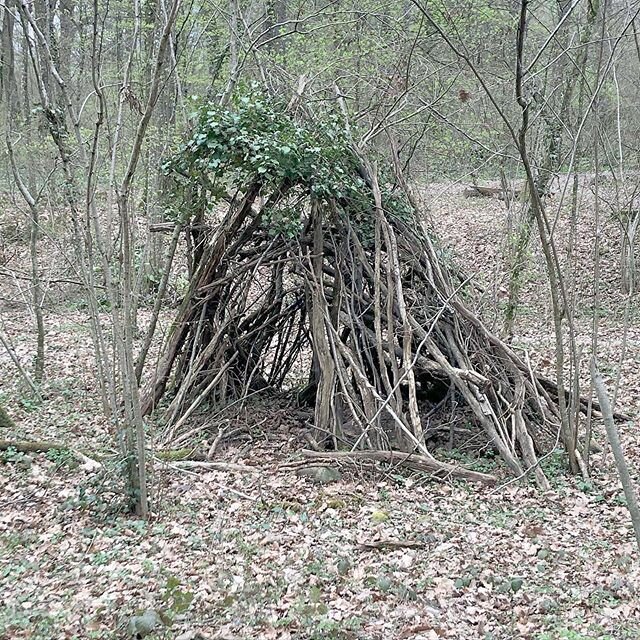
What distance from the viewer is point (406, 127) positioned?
9625 mm

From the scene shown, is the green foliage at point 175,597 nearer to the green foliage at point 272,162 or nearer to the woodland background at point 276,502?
the woodland background at point 276,502

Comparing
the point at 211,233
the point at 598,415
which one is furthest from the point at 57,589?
the point at 598,415

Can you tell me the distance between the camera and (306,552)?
4.27 metres

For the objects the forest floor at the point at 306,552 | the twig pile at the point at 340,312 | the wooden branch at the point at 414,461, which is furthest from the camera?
the twig pile at the point at 340,312

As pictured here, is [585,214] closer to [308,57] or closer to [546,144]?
[546,144]

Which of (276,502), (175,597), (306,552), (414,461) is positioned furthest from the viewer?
(414,461)

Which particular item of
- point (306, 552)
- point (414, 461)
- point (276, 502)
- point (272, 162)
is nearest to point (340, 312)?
point (272, 162)

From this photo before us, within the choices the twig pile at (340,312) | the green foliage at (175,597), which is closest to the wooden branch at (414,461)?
the twig pile at (340,312)

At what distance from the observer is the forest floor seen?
134 inches

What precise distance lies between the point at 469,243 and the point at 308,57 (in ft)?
20.4

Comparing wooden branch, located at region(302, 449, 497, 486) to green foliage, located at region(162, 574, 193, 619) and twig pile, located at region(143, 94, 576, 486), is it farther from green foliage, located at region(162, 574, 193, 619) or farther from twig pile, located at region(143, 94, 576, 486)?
green foliage, located at region(162, 574, 193, 619)

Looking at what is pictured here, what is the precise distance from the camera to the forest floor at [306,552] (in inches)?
134

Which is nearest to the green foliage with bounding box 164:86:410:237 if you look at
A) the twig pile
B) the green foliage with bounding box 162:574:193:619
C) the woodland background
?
the twig pile

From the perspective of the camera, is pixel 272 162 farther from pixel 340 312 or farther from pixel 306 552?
pixel 306 552
